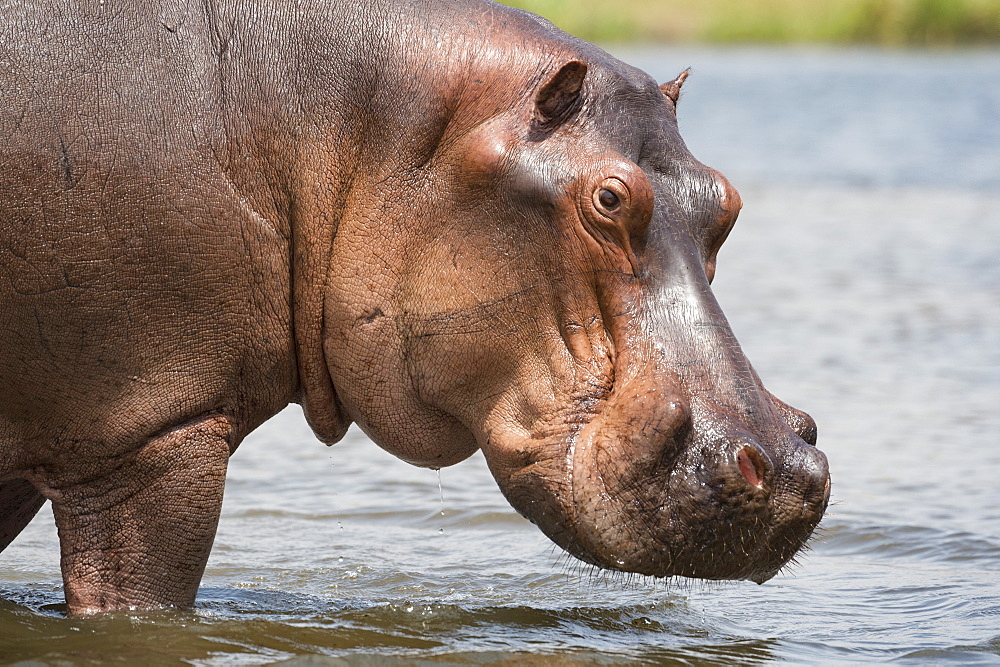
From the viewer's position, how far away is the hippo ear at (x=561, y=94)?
3.49 m

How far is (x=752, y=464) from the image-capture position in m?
3.33

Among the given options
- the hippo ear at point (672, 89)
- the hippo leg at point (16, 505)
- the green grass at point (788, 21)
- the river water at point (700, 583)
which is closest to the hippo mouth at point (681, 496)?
the river water at point (700, 583)

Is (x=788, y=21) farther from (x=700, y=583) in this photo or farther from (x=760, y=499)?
(x=760, y=499)

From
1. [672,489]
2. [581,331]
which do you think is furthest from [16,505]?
[672,489]

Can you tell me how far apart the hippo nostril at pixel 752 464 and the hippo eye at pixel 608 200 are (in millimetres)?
631

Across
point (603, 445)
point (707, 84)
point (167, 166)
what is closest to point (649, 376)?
point (603, 445)

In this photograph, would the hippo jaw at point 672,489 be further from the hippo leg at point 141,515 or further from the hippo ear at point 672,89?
the hippo ear at point 672,89

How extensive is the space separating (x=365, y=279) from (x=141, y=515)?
2.55ft

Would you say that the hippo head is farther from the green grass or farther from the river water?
the green grass

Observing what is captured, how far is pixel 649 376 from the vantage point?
3381 mm

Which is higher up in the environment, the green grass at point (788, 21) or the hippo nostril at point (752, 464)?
the green grass at point (788, 21)

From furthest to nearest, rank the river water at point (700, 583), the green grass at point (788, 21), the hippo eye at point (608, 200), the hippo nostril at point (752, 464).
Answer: the green grass at point (788, 21) → the river water at point (700, 583) → the hippo eye at point (608, 200) → the hippo nostril at point (752, 464)

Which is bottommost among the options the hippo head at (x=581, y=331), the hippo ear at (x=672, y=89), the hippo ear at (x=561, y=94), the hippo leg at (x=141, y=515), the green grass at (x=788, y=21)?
the hippo leg at (x=141, y=515)

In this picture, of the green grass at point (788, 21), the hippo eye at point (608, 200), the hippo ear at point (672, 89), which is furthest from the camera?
the green grass at point (788, 21)
